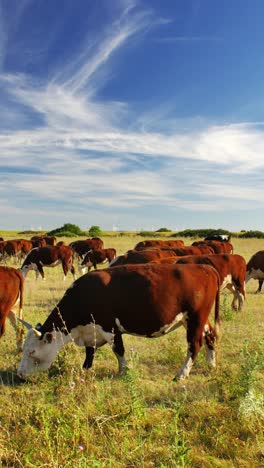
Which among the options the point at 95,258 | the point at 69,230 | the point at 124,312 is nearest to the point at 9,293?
the point at 124,312

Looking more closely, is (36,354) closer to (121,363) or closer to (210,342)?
(121,363)

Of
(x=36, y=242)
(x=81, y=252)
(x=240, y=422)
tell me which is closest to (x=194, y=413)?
(x=240, y=422)

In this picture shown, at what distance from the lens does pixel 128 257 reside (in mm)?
13961

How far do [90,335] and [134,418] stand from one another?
2112 mm

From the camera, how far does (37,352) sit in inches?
256

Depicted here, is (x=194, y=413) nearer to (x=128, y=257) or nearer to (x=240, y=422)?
(x=240, y=422)

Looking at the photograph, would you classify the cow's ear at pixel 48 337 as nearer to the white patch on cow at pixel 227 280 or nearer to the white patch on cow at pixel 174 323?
the white patch on cow at pixel 174 323

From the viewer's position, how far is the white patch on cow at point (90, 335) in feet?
22.0

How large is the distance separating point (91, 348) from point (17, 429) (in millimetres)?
2344

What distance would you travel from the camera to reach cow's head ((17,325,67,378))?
21.2ft

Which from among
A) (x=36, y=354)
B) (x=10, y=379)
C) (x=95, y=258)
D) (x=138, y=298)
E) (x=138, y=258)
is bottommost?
(x=10, y=379)

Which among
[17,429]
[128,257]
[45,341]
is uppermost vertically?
[128,257]

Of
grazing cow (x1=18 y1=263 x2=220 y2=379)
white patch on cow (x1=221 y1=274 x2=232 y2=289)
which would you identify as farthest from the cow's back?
white patch on cow (x1=221 y1=274 x2=232 y2=289)

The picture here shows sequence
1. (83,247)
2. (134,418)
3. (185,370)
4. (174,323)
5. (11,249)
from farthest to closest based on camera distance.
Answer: (83,247) → (11,249) → (174,323) → (185,370) → (134,418)
